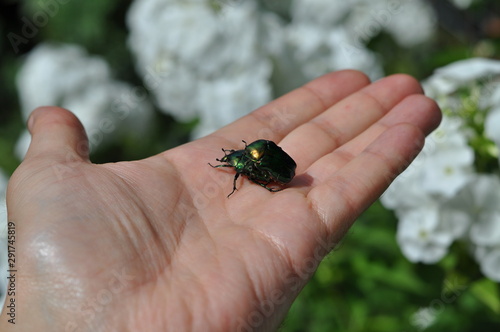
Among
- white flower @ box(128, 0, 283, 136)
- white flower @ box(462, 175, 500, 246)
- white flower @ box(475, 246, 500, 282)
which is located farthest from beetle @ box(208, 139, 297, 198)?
white flower @ box(475, 246, 500, 282)

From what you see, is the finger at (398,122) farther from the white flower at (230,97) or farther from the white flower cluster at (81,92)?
the white flower cluster at (81,92)

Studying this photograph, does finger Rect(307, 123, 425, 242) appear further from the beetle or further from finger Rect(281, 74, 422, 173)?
finger Rect(281, 74, 422, 173)

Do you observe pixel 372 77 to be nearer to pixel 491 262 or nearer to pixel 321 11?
pixel 321 11

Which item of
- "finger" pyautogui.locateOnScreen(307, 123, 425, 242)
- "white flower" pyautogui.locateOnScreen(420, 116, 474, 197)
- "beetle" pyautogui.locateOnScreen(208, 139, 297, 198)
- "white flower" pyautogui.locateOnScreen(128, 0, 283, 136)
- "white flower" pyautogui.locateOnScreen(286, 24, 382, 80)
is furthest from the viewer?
"white flower" pyautogui.locateOnScreen(286, 24, 382, 80)

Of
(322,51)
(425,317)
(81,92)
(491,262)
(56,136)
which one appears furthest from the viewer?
(81,92)

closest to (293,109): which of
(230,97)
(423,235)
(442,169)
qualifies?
(230,97)

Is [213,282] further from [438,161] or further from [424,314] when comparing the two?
[424,314]

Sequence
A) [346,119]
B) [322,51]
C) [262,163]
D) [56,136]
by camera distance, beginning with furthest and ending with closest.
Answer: [322,51] < [346,119] < [262,163] < [56,136]
